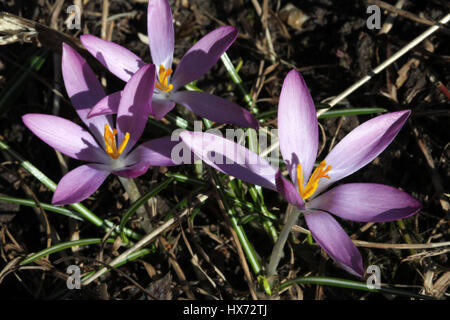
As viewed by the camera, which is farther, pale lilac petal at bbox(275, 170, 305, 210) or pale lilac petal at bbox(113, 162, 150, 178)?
pale lilac petal at bbox(113, 162, 150, 178)

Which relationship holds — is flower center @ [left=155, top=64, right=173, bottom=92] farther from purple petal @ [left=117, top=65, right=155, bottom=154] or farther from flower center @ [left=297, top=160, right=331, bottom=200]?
flower center @ [left=297, top=160, right=331, bottom=200]

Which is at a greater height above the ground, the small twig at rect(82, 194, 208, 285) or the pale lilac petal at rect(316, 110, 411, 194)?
the pale lilac petal at rect(316, 110, 411, 194)

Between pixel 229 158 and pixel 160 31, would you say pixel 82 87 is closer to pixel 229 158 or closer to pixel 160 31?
pixel 160 31

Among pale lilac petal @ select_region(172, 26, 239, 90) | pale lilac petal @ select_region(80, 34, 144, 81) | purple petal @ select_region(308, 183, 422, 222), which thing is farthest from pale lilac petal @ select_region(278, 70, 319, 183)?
pale lilac petal @ select_region(80, 34, 144, 81)

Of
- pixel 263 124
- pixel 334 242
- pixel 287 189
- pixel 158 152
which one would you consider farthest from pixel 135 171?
pixel 263 124

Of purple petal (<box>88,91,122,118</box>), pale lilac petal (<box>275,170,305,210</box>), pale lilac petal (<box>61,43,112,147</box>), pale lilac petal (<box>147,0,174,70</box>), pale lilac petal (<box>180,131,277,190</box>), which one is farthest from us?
pale lilac petal (<box>147,0,174,70</box>)


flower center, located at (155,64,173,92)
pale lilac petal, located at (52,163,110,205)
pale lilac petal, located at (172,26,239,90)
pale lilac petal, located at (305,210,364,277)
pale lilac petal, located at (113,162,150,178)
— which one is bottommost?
pale lilac petal, located at (305,210,364,277)
